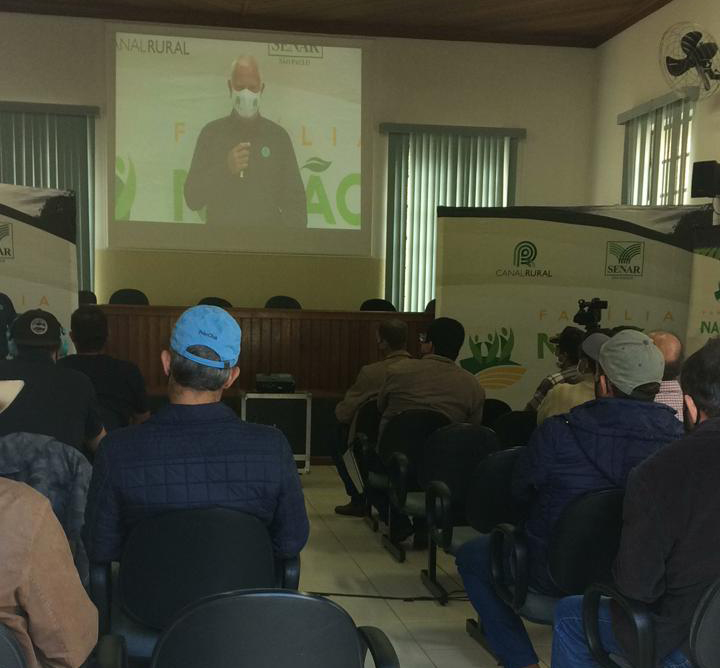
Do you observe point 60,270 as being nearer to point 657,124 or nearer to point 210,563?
point 210,563

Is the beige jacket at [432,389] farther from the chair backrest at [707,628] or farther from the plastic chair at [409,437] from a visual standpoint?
the chair backrest at [707,628]

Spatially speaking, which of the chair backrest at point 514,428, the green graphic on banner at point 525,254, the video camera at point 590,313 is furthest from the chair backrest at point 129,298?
the chair backrest at point 514,428

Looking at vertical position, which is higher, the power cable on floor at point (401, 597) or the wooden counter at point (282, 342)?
the wooden counter at point (282, 342)

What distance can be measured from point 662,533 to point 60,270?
501 centimetres

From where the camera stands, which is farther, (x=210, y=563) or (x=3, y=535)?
(x=210, y=563)

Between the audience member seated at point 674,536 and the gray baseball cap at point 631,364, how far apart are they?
44 cm

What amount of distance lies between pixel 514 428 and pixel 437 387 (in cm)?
47

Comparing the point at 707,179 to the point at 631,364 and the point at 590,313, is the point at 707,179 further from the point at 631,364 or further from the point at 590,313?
the point at 631,364

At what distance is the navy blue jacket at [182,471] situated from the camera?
6.52ft

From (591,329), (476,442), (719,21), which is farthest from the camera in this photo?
(719,21)

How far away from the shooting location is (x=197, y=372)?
2098 mm

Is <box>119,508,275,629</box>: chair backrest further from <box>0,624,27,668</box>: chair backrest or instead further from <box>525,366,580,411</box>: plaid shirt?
<box>525,366,580,411</box>: plaid shirt

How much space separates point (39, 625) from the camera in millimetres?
1497

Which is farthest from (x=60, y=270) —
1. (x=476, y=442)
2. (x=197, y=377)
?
(x=197, y=377)
